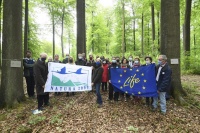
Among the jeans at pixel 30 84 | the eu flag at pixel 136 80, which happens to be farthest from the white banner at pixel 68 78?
the jeans at pixel 30 84

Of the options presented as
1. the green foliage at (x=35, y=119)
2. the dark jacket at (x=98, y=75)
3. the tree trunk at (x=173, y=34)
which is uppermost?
the tree trunk at (x=173, y=34)

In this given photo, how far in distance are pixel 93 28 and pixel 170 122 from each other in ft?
91.0

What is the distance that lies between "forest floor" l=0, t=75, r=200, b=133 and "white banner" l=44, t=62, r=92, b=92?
60 cm

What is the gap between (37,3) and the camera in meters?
23.3

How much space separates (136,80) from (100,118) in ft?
7.67

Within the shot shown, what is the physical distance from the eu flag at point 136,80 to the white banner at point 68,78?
1.16 metres

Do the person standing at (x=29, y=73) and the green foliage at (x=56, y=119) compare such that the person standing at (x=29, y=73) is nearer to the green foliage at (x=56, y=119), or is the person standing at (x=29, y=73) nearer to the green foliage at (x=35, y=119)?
the green foliage at (x=35, y=119)

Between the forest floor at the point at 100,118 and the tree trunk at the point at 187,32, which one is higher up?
the tree trunk at the point at 187,32

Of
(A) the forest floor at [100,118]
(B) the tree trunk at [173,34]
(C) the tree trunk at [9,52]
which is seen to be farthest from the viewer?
(B) the tree trunk at [173,34]

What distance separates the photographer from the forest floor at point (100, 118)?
238 inches

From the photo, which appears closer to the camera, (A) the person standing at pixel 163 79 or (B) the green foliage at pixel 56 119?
(B) the green foliage at pixel 56 119

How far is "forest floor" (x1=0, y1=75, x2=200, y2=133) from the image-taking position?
6.04m

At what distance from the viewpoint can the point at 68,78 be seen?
8.38 m

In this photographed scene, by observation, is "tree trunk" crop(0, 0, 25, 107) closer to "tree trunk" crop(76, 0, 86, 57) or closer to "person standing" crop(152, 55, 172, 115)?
"tree trunk" crop(76, 0, 86, 57)
